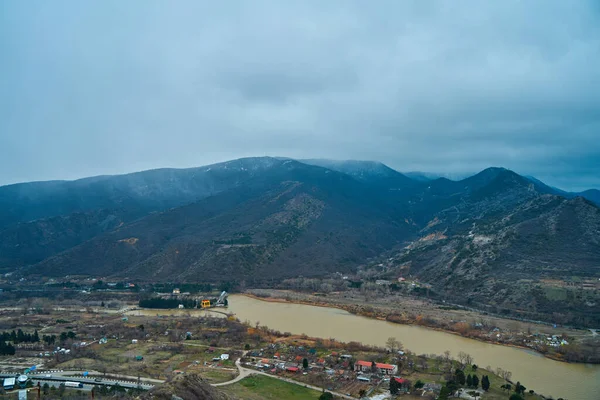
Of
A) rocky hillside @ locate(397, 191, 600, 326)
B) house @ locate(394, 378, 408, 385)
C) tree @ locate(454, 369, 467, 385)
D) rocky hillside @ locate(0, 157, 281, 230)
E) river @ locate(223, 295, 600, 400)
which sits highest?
rocky hillside @ locate(0, 157, 281, 230)

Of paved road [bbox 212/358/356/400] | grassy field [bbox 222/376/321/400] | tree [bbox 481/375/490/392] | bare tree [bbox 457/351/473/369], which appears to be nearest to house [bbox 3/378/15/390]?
paved road [bbox 212/358/356/400]

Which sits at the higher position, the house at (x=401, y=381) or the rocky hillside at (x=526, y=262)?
the rocky hillside at (x=526, y=262)

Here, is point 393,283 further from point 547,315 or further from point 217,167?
point 217,167

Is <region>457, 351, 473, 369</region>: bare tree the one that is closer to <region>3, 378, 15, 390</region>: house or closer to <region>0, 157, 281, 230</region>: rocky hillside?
<region>3, 378, 15, 390</region>: house

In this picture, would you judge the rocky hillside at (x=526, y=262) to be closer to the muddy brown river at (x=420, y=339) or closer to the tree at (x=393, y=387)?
the muddy brown river at (x=420, y=339)

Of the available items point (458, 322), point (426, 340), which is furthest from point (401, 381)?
point (458, 322)

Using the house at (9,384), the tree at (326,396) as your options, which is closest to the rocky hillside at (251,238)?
the house at (9,384)

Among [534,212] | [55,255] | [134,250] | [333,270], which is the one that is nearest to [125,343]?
[333,270]
